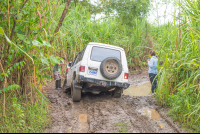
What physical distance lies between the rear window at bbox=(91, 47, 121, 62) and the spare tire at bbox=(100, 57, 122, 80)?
0.41 meters

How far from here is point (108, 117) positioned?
496cm

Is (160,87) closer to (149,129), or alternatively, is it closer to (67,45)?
(149,129)

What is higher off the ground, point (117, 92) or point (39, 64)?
point (39, 64)

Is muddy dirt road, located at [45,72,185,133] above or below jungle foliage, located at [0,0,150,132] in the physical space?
below

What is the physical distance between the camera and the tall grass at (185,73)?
14.8 ft

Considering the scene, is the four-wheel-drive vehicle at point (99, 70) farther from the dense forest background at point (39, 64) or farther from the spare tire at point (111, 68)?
the dense forest background at point (39, 64)

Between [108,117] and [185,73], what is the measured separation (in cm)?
237

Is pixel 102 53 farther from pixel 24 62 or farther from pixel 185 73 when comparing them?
pixel 24 62

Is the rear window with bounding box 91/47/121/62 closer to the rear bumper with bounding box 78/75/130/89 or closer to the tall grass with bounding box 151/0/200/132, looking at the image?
the rear bumper with bounding box 78/75/130/89

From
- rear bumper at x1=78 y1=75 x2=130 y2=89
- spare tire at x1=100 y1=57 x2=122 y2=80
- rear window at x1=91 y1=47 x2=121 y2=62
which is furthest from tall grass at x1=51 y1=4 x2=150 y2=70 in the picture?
spare tire at x1=100 y1=57 x2=122 y2=80

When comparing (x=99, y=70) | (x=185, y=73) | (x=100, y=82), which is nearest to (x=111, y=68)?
(x=99, y=70)

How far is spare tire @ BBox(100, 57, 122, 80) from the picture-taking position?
19.8 ft

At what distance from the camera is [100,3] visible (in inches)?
702

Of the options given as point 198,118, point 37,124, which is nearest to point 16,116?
point 37,124
